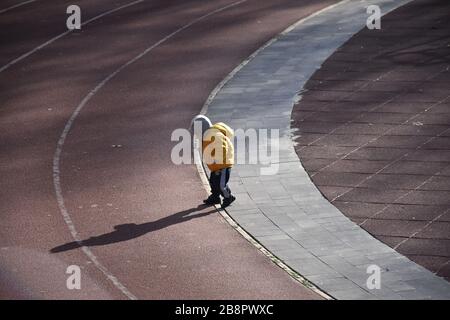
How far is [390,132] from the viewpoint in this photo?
20.7 meters

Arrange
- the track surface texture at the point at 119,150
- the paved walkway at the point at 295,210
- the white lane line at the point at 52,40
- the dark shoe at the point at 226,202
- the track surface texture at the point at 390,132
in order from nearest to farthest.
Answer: the paved walkway at the point at 295,210
the track surface texture at the point at 119,150
the track surface texture at the point at 390,132
the dark shoe at the point at 226,202
the white lane line at the point at 52,40

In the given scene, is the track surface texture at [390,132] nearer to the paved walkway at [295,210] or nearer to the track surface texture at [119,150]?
the paved walkway at [295,210]

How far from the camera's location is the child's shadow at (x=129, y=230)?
1619 cm

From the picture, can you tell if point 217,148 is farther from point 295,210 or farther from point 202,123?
point 295,210

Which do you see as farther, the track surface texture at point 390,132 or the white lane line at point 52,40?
the white lane line at point 52,40

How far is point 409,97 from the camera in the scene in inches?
893

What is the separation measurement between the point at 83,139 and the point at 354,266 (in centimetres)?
761

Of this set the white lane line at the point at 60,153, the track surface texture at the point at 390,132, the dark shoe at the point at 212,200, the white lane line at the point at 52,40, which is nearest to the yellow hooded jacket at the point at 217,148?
the dark shoe at the point at 212,200

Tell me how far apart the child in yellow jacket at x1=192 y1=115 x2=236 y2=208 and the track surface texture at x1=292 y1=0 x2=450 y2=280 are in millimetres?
1787

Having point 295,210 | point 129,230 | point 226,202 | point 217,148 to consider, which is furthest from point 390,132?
point 129,230

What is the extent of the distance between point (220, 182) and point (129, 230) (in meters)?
1.85

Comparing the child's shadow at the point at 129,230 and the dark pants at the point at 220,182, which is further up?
the dark pants at the point at 220,182

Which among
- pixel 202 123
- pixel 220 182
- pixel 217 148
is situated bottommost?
pixel 220 182

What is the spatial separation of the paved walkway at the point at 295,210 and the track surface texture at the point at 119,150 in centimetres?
49
